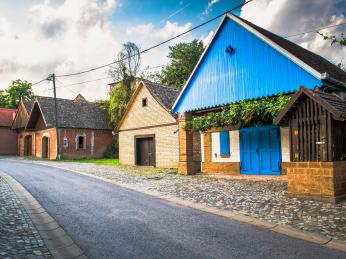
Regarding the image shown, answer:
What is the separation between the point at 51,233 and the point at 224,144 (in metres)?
10.8

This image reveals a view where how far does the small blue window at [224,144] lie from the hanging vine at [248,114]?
67.1 inches

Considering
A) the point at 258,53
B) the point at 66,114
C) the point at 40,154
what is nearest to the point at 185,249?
the point at 258,53

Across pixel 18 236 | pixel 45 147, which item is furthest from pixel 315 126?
pixel 45 147

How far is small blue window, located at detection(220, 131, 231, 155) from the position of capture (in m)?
14.9

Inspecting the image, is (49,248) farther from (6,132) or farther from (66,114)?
(6,132)

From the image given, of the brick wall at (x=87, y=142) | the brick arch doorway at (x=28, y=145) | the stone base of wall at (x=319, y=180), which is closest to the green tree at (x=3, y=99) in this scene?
the brick arch doorway at (x=28, y=145)

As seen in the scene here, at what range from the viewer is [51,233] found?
17.8 feet

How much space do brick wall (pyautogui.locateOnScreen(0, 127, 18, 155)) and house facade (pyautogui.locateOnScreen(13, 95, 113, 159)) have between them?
6.48 m

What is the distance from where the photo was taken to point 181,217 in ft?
21.2

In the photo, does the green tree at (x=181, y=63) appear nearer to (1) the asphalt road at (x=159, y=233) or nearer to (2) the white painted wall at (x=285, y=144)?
(2) the white painted wall at (x=285, y=144)

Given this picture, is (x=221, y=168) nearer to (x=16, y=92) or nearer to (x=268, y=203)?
(x=268, y=203)

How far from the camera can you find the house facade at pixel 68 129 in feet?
97.7

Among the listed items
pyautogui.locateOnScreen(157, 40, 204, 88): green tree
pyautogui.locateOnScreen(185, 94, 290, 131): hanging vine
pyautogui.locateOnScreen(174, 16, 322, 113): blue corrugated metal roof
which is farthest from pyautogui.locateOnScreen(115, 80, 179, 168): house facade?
pyautogui.locateOnScreen(157, 40, 204, 88): green tree

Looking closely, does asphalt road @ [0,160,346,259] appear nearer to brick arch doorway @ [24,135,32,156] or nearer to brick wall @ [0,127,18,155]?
brick arch doorway @ [24,135,32,156]
